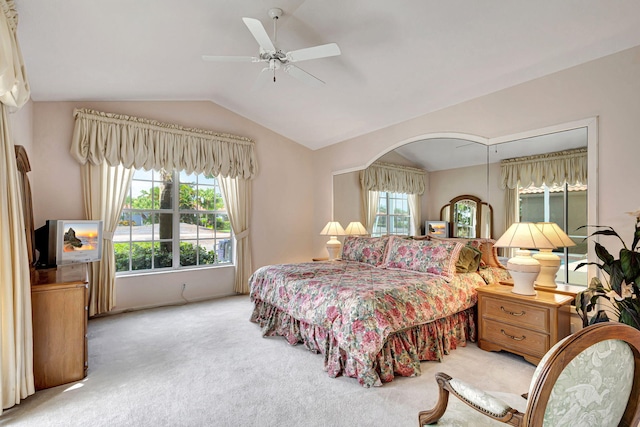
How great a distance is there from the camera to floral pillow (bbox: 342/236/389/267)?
13.7 feet

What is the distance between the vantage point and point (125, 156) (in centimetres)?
423

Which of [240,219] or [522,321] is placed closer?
[522,321]

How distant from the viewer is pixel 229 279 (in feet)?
17.3

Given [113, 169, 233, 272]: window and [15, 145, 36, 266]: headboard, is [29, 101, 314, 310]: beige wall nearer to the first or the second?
[113, 169, 233, 272]: window

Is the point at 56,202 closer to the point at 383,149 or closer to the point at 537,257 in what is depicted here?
the point at 383,149

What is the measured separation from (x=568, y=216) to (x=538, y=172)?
1.69 feet

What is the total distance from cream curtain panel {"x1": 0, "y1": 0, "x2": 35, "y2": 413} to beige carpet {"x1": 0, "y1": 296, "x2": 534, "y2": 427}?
0.21 m

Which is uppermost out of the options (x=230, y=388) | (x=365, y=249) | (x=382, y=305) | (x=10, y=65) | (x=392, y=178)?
(x=10, y=65)

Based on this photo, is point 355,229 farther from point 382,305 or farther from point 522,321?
point 522,321

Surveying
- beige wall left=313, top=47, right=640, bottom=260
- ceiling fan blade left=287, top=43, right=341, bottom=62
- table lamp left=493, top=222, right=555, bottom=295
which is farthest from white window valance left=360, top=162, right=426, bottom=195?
ceiling fan blade left=287, top=43, right=341, bottom=62

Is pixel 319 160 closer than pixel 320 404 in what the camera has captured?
No

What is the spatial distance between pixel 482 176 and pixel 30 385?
447 centimetres

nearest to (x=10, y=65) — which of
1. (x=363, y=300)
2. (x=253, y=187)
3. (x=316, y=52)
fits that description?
Answer: (x=316, y=52)

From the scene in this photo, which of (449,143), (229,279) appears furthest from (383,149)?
(229,279)
